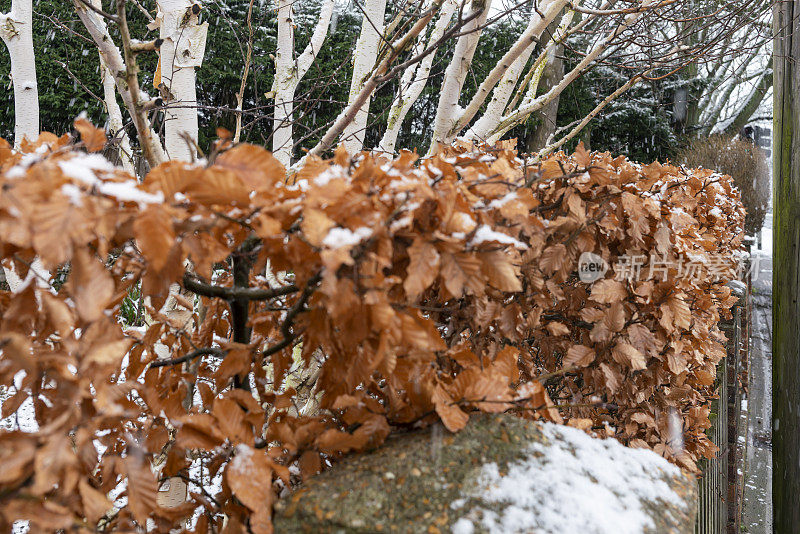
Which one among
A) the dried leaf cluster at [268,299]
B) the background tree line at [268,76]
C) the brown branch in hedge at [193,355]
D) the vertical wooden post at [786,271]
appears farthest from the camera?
the background tree line at [268,76]

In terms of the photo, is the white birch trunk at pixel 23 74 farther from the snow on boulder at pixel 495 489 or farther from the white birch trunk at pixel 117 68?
the snow on boulder at pixel 495 489

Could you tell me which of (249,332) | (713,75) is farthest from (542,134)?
(249,332)

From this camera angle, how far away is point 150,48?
156cm

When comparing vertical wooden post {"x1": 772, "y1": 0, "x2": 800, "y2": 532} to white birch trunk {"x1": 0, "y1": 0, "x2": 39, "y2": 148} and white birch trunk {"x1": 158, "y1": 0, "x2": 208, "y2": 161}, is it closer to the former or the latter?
white birch trunk {"x1": 158, "y1": 0, "x2": 208, "y2": 161}

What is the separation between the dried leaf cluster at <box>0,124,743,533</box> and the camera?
802 millimetres

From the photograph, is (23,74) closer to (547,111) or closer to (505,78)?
(505,78)

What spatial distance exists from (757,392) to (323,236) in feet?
24.6

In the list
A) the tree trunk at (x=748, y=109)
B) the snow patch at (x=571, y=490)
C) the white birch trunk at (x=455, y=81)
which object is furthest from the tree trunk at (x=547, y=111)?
the tree trunk at (x=748, y=109)

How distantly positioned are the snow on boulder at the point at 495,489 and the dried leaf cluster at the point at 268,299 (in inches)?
2.4

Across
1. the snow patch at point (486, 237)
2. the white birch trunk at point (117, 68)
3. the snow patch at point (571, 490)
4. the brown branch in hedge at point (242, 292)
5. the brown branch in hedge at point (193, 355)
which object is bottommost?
the snow patch at point (571, 490)

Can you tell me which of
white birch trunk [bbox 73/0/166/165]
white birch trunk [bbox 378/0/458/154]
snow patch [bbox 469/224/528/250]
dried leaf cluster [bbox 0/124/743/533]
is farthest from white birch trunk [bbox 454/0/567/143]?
snow patch [bbox 469/224/528/250]

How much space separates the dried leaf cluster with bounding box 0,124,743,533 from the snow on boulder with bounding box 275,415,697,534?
6cm

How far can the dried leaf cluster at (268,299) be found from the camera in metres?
0.80

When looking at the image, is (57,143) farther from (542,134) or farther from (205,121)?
(542,134)
